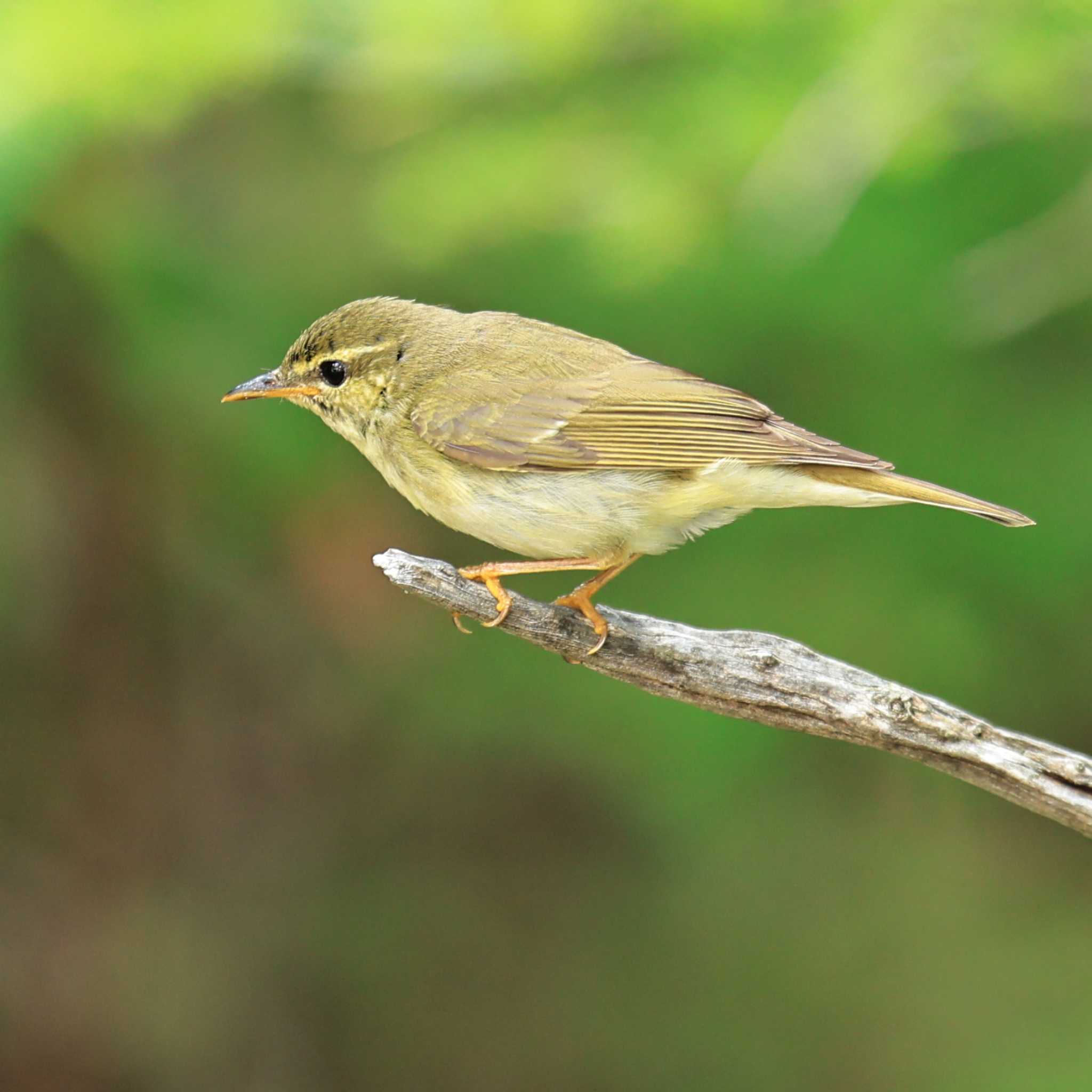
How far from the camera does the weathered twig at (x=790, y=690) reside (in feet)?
12.6

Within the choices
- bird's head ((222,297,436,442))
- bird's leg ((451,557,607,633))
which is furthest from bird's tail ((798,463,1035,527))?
bird's head ((222,297,436,442))

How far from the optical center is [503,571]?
156 inches

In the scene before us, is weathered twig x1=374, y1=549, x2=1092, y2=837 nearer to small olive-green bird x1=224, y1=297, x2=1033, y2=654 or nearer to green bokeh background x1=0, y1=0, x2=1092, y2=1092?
small olive-green bird x1=224, y1=297, x2=1033, y2=654

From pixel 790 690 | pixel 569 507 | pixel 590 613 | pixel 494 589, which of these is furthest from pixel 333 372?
pixel 790 690

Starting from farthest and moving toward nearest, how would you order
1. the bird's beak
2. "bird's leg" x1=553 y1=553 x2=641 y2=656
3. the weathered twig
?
the bird's beak < "bird's leg" x1=553 y1=553 x2=641 y2=656 < the weathered twig

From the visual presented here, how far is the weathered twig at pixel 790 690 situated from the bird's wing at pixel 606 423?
453mm

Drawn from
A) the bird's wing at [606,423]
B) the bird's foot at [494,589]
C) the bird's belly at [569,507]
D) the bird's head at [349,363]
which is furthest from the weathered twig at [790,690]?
the bird's head at [349,363]

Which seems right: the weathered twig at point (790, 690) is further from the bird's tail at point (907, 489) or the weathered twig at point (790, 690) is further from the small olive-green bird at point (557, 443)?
the bird's tail at point (907, 489)

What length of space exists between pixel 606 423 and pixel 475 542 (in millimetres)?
2264

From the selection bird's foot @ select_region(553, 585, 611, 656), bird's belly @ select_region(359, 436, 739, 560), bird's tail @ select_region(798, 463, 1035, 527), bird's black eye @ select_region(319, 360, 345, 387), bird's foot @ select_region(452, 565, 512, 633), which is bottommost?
bird's foot @ select_region(452, 565, 512, 633)

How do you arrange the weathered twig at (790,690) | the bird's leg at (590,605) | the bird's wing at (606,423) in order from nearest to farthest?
1. the weathered twig at (790,690)
2. the bird's leg at (590,605)
3. the bird's wing at (606,423)

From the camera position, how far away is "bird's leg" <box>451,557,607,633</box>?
153 inches

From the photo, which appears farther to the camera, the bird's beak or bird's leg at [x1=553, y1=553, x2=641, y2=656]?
the bird's beak

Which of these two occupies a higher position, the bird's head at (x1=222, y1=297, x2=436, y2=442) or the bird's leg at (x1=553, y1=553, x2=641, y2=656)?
the bird's head at (x1=222, y1=297, x2=436, y2=442)
